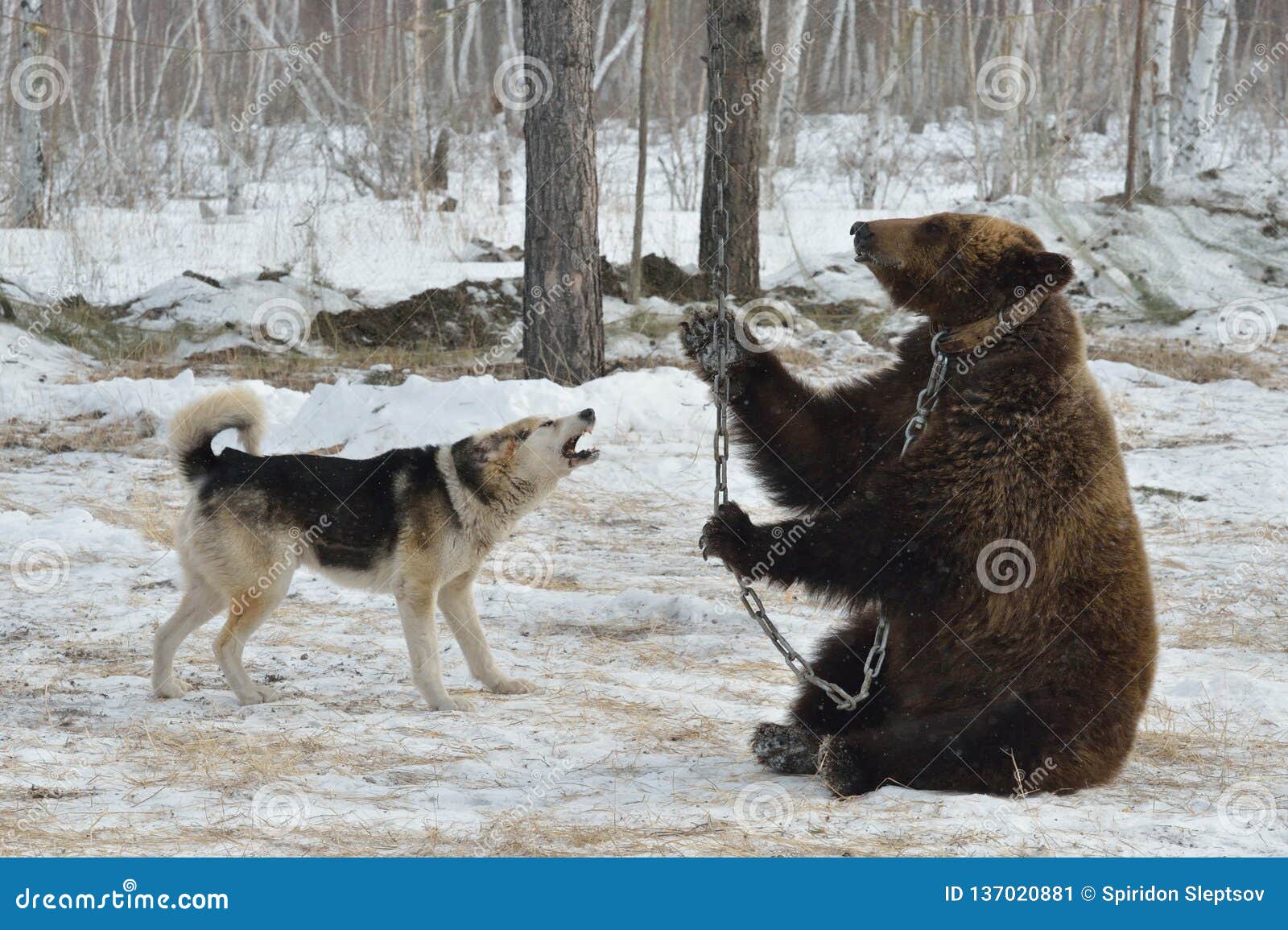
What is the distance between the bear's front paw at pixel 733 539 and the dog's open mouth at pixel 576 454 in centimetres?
139

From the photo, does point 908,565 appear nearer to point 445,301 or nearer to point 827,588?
point 827,588

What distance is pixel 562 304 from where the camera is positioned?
946 cm

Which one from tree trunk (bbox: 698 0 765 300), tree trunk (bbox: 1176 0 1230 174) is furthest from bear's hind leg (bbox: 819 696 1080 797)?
tree trunk (bbox: 1176 0 1230 174)

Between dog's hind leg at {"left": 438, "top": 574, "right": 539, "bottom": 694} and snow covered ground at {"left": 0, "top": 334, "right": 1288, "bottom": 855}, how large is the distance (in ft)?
0.32

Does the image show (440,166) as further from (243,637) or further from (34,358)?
(243,637)

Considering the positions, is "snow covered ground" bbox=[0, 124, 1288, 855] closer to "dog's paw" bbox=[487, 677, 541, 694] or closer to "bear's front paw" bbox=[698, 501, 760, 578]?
"dog's paw" bbox=[487, 677, 541, 694]

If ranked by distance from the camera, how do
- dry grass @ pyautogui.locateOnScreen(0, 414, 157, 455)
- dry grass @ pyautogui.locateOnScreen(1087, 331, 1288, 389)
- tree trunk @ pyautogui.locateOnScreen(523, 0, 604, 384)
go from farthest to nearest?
dry grass @ pyautogui.locateOnScreen(1087, 331, 1288, 389) → tree trunk @ pyautogui.locateOnScreen(523, 0, 604, 384) → dry grass @ pyautogui.locateOnScreen(0, 414, 157, 455)

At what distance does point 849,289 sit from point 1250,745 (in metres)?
9.44

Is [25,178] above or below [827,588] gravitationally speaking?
above

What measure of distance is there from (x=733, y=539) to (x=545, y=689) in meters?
1.58

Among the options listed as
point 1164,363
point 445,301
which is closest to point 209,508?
point 445,301

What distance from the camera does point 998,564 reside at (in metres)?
3.60

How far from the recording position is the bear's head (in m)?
3.90

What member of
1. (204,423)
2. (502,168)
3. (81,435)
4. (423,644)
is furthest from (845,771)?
(502,168)
